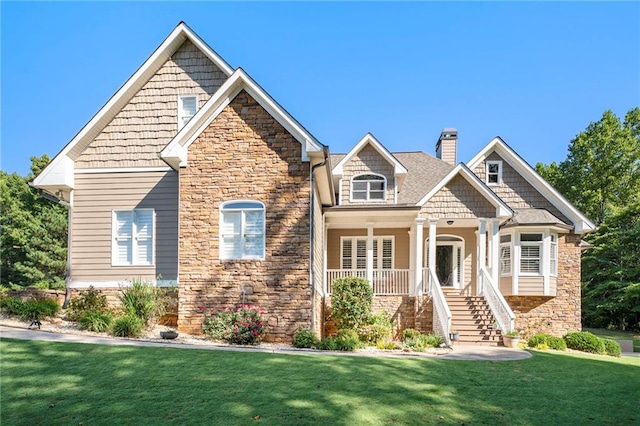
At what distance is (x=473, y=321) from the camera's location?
561 inches

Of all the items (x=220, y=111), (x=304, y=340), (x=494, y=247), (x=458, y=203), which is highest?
(x=220, y=111)

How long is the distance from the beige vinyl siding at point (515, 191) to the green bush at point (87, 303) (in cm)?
1510

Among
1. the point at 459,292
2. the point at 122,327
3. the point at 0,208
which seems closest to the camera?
the point at 122,327

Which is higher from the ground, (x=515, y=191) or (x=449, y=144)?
(x=449, y=144)

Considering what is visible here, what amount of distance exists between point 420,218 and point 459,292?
13.0ft

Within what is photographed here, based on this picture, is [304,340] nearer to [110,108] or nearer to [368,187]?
[368,187]

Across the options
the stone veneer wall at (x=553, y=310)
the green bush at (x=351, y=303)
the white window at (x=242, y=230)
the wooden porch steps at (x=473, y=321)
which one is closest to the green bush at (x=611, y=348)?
the stone veneer wall at (x=553, y=310)

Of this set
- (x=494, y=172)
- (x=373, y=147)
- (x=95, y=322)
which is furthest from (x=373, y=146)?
(x=95, y=322)

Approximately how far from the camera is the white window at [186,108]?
13.9 meters

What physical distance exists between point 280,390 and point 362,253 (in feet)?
40.5

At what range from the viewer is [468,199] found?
51.3ft

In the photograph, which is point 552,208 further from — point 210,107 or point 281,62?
point 210,107

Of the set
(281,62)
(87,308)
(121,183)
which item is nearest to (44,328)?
(87,308)

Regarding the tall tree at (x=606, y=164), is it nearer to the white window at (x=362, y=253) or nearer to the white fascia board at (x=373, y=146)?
the white window at (x=362, y=253)
